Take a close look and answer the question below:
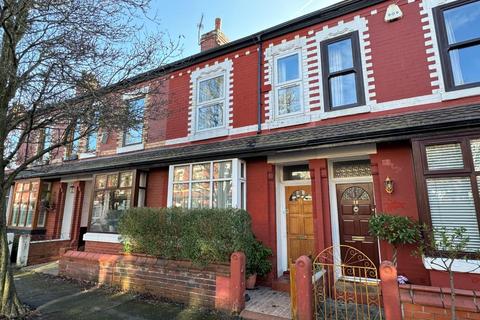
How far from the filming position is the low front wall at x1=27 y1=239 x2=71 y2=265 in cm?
976

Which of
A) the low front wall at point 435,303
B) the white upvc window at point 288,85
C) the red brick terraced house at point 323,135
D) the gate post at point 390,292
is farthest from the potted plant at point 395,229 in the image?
the white upvc window at point 288,85

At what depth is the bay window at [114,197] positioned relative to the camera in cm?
865

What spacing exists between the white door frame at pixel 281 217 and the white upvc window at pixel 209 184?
36.0 inches

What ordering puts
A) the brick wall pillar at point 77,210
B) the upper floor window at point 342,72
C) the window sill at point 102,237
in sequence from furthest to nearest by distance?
the brick wall pillar at point 77,210, the window sill at point 102,237, the upper floor window at point 342,72

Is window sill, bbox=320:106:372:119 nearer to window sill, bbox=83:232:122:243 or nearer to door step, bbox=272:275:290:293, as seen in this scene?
door step, bbox=272:275:290:293

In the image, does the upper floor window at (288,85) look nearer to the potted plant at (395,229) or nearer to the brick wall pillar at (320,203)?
the brick wall pillar at (320,203)

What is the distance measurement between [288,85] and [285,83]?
0.37 feet

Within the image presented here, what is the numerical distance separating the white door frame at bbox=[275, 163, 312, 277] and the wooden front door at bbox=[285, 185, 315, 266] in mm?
90

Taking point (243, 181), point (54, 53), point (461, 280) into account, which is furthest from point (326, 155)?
point (54, 53)

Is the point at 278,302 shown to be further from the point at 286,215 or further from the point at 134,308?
the point at 134,308

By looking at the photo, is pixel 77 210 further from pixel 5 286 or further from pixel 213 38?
pixel 213 38

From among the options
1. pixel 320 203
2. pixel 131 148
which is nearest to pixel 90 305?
pixel 320 203

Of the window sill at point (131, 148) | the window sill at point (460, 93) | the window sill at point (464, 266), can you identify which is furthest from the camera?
the window sill at point (131, 148)

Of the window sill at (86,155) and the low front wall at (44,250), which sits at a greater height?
the window sill at (86,155)
